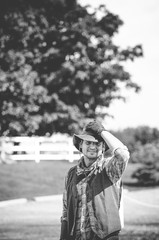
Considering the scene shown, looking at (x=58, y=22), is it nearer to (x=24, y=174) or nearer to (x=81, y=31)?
(x=81, y=31)

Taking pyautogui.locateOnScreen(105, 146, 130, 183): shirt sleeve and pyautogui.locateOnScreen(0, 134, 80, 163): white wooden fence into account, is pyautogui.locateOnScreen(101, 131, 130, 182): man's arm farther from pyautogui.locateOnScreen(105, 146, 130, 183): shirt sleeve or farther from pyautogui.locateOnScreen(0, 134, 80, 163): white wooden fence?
pyautogui.locateOnScreen(0, 134, 80, 163): white wooden fence

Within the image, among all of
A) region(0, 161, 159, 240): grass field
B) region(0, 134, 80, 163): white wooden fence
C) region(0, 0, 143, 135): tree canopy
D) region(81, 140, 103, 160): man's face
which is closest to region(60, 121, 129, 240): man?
region(81, 140, 103, 160): man's face

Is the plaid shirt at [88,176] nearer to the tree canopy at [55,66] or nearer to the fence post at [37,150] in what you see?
the fence post at [37,150]

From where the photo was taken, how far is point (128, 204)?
16141mm

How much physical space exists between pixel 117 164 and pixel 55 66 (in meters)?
23.1

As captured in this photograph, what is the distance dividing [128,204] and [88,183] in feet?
43.7

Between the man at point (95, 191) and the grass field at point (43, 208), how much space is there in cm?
476

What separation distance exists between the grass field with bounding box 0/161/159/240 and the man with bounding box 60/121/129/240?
476cm

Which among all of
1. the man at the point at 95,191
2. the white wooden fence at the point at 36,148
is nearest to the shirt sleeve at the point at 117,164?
the man at the point at 95,191

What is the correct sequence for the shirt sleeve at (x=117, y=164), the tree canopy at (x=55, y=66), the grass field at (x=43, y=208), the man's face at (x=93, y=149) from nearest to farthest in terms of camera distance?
the shirt sleeve at (x=117, y=164)
the man's face at (x=93, y=149)
the grass field at (x=43, y=208)
the tree canopy at (x=55, y=66)

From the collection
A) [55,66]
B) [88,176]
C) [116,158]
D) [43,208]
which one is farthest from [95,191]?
[55,66]

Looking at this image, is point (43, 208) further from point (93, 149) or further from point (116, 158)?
point (116, 158)

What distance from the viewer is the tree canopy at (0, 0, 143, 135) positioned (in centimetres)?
2356

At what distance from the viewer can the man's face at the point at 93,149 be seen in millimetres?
3359
